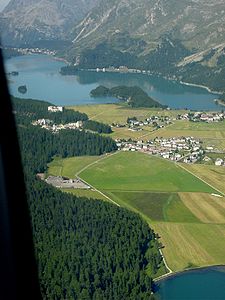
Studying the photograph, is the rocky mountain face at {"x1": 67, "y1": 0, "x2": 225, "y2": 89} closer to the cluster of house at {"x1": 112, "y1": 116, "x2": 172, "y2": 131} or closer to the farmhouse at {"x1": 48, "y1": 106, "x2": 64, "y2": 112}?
the cluster of house at {"x1": 112, "y1": 116, "x2": 172, "y2": 131}

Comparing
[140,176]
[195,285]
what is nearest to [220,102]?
[140,176]

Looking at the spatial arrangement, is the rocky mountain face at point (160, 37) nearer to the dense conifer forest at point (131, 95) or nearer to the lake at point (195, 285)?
the dense conifer forest at point (131, 95)

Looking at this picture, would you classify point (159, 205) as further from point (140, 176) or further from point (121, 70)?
point (121, 70)

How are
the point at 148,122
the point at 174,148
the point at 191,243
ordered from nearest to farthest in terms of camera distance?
the point at 191,243
the point at 174,148
the point at 148,122

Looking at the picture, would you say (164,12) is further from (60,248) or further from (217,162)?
(60,248)

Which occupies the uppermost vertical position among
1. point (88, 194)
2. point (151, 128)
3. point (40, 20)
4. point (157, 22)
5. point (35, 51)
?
point (40, 20)

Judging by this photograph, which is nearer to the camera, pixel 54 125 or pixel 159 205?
pixel 159 205

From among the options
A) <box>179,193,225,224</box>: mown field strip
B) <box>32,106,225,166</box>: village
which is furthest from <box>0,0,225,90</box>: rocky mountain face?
<box>179,193,225,224</box>: mown field strip

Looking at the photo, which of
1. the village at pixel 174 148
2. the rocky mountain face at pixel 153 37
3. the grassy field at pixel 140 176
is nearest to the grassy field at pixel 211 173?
the grassy field at pixel 140 176
